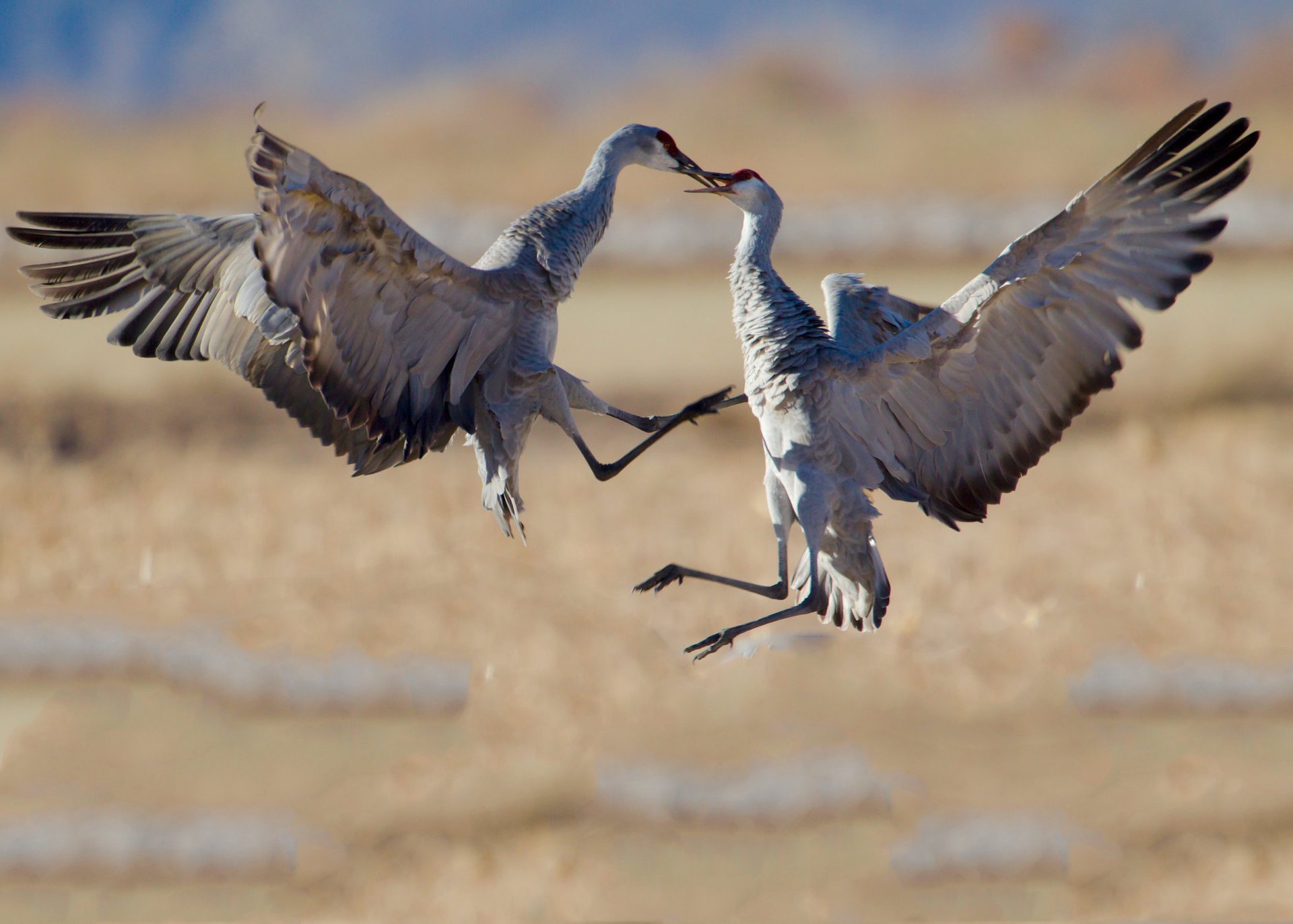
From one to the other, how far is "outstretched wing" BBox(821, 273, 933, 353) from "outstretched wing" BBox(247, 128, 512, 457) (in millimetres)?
1391

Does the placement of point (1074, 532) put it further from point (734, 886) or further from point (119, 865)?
point (119, 865)

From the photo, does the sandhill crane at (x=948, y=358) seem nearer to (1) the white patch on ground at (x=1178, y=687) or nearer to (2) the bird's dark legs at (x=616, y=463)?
(2) the bird's dark legs at (x=616, y=463)

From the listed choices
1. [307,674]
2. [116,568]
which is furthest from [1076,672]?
[116,568]

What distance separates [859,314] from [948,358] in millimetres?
897

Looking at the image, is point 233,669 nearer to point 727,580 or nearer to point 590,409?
point 590,409

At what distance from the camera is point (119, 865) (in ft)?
21.7

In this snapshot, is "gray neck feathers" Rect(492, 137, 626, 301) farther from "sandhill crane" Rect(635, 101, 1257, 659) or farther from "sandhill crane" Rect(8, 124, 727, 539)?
"sandhill crane" Rect(635, 101, 1257, 659)

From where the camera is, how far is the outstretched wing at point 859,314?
19.2 ft

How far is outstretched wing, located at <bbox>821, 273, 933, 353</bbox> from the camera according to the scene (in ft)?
19.2

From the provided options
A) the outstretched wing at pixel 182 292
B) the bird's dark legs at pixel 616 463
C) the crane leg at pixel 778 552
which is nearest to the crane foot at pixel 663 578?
the crane leg at pixel 778 552

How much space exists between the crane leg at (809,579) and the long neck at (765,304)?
1.82ft

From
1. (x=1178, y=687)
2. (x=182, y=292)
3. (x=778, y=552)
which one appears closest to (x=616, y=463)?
(x=778, y=552)

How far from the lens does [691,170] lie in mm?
6137

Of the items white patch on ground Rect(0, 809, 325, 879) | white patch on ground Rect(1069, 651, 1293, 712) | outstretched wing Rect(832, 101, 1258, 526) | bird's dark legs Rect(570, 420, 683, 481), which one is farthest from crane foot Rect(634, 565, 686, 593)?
white patch on ground Rect(1069, 651, 1293, 712)
